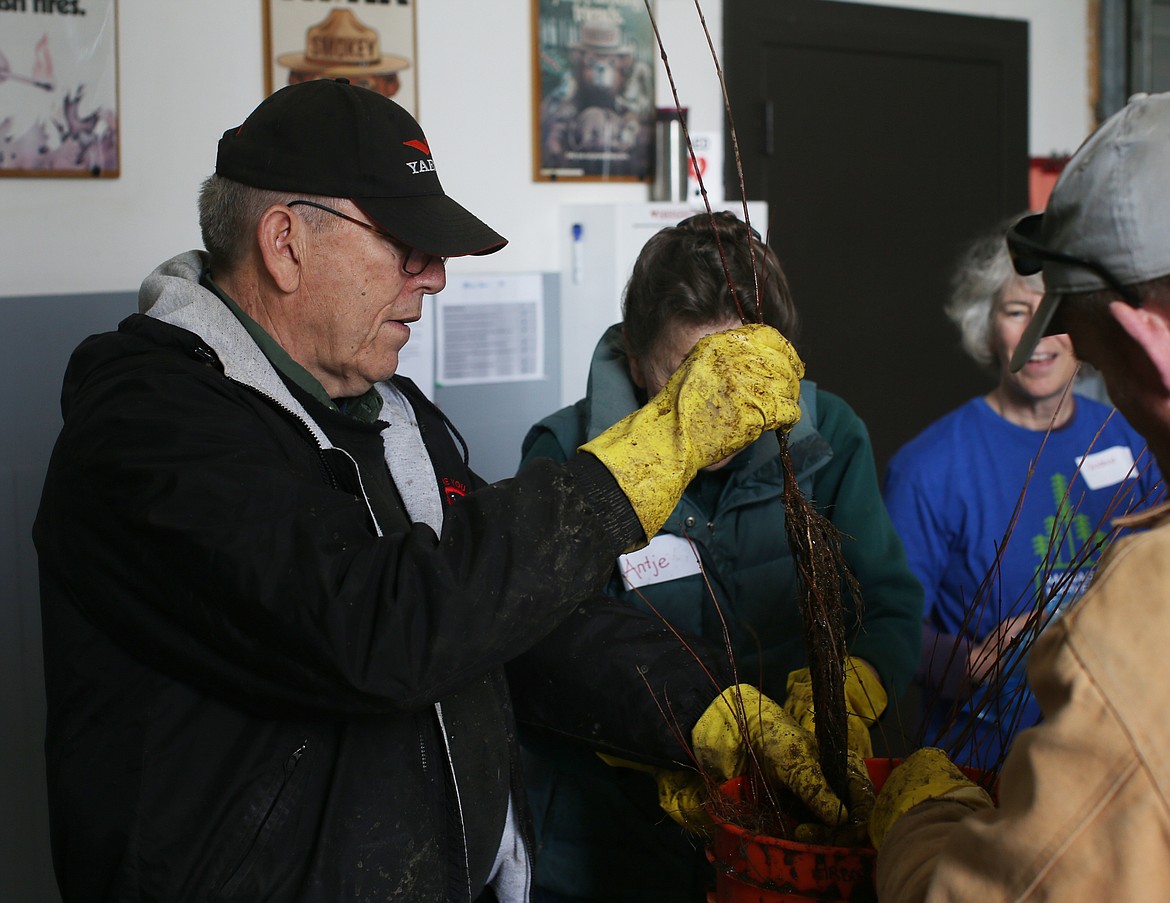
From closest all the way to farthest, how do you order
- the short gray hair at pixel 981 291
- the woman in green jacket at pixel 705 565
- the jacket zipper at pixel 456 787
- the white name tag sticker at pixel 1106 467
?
1. the jacket zipper at pixel 456 787
2. the woman in green jacket at pixel 705 565
3. the white name tag sticker at pixel 1106 467
4. the short gray hair at pixel 981 291

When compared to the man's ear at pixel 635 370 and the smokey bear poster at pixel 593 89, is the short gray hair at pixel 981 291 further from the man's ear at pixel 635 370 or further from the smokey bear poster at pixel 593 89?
the smokey bear poster at pixel 593 89

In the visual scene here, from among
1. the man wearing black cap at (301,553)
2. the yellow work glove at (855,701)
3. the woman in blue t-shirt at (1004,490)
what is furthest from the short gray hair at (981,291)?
the man wearing black cap at (301,553)

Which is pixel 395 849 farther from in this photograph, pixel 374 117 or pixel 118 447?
pixel 374 117

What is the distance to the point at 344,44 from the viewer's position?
2842 millimetres

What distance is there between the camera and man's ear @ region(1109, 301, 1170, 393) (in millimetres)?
846

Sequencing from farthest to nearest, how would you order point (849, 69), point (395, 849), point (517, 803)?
point (849, 69) → point (517, 803) → point (395, 849)

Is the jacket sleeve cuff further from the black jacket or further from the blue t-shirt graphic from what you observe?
the blue t-shirt graphic

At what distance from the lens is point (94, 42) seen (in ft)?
8.32

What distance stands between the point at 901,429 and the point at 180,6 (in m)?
2.51

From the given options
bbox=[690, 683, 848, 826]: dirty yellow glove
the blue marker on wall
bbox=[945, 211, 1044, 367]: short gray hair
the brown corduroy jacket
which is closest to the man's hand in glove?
bbox=[690, 683, 848, 826]: dirty yellow glove

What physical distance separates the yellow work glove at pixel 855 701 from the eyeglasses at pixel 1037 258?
57 centimetres

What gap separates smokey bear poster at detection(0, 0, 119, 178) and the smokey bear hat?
1346 mm

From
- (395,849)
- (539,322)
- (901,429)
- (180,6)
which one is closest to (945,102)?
(901,429)

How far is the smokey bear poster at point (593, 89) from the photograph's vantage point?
314 cm
